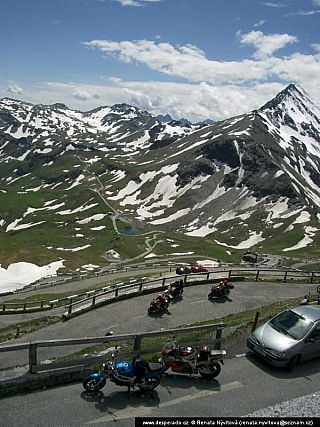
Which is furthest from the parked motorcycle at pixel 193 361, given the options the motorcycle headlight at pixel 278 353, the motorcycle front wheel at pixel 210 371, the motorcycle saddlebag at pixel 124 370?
the motorcycle headlight at pixel 278 353

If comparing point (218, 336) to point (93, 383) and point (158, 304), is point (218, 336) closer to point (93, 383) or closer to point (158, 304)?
point (93, 383)

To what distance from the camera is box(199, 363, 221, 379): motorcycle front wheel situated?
1289 centimetres

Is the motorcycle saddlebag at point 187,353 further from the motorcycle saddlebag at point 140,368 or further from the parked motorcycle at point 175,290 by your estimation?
the parked motorcycle at point 175,290

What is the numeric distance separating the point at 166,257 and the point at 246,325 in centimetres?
→ 8800

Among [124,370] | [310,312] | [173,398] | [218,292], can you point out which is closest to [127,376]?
[124,370]

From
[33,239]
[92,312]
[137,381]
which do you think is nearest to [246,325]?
[137,381]

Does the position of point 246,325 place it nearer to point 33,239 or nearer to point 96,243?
point 96,243

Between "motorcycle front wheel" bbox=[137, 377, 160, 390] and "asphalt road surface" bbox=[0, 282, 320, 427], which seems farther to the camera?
"motorcycle front wheel" bbox=[137, 377, 160, 390]

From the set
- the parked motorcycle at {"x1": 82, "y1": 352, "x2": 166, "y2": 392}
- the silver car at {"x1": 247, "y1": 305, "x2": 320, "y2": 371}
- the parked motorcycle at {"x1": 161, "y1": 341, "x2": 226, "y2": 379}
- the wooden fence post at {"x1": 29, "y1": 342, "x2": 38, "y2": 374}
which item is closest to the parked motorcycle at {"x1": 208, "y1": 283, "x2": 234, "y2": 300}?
the silver car at {"x1": 247, "y1": 305, "x2": 320, "y2": 371}

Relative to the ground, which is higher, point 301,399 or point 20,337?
point 301,399

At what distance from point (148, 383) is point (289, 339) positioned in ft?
20.5

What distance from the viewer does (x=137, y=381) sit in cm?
1158

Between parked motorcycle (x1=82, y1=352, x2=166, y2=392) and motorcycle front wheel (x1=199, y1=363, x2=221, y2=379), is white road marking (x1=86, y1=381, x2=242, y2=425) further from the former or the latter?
parked motorcycle (x1=82, y1=352, x2=166, y2=392)

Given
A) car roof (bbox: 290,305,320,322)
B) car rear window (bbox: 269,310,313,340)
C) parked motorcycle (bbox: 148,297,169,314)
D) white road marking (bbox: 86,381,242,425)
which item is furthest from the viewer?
parked motorcycle (bbox: 148,297,169,314)
